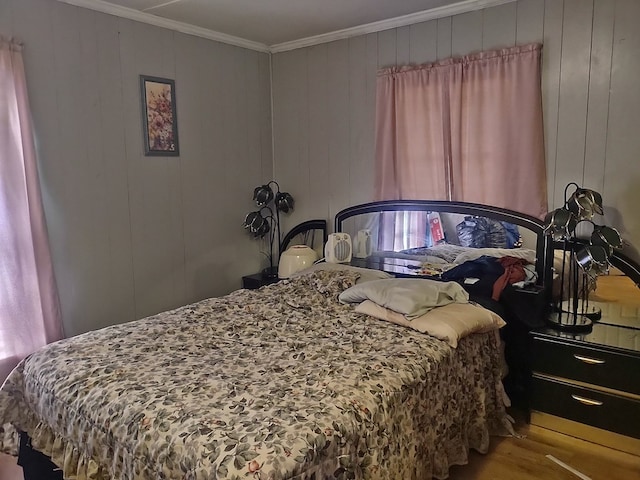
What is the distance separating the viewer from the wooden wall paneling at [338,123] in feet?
12.5

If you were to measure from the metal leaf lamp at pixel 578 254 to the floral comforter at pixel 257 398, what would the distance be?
527 mm

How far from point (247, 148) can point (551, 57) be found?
2.25 meters

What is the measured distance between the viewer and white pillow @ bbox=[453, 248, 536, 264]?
9.82 feet

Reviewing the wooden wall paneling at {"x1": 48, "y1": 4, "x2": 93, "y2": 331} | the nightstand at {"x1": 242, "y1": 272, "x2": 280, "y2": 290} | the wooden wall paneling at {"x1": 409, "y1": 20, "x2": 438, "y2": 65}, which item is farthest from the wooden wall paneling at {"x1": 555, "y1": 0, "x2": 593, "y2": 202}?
the wooden wall paneling at {"x1": 48, "y1": 4, "x2": 93, "y2": 331}

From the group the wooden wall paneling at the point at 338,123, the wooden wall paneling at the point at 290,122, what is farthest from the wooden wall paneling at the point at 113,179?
the wooden wall paneling at the point at 338,123

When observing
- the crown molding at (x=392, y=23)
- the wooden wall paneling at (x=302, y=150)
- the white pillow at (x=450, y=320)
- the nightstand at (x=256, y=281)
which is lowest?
the nightstand at (x=256, y=281)

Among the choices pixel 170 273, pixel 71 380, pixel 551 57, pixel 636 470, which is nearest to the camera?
pixel 71 380

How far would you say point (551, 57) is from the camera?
292cm

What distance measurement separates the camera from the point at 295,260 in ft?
12.4

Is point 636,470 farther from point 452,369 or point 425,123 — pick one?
point 425,123

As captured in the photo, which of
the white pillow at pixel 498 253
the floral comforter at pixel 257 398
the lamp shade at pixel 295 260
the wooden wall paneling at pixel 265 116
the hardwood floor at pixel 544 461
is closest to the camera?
the floral comforter at pixel 257 398

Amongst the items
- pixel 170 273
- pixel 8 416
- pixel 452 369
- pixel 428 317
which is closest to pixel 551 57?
pixel 428 317

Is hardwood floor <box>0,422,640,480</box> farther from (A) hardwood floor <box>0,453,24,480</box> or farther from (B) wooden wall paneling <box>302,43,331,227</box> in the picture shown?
(B) wooden wall paneling <box>302,43,331,227</box>

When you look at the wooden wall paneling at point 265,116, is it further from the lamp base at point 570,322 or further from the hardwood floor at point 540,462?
the hardwood floor at point 540,462
